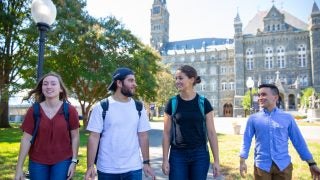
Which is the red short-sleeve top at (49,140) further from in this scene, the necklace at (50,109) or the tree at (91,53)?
the tree at (91,53)

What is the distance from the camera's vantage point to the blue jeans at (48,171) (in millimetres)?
4039

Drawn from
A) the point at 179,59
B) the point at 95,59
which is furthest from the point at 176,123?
the point at 179,59

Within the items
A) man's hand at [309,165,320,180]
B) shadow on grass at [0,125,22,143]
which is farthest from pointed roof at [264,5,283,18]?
man's hand at [309,165,320,180]

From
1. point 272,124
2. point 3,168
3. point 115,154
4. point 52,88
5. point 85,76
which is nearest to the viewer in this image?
point 115,154

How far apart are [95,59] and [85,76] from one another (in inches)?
84.8

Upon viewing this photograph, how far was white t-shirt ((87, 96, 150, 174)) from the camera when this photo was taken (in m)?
4.04

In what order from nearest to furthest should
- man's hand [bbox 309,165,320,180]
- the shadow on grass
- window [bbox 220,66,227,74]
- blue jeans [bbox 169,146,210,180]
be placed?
blue jeans [bbox 169,146,210,180] < man's hand [bbox 309,165,320,180] < the shadow on grass < window [bbox 220,66,227,74]

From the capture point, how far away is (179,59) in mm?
82750

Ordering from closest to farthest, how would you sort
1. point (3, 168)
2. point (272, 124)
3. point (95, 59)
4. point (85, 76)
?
point (272, 124) < point (3, 168) < point (85, 76) < point (95, 59)

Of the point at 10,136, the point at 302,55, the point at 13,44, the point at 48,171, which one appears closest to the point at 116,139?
the point at 48,171

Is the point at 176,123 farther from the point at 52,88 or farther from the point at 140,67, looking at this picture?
the point at 140,67

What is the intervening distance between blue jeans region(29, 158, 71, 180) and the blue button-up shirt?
253 cm

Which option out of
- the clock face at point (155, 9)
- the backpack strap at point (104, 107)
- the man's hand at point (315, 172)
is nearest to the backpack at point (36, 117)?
the backpack strap at point (104, 107)

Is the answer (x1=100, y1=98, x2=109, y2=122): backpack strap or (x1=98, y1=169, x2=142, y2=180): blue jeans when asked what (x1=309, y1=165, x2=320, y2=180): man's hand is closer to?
(x1=98, y1=169, x2=142, y2=180): blue jeans
